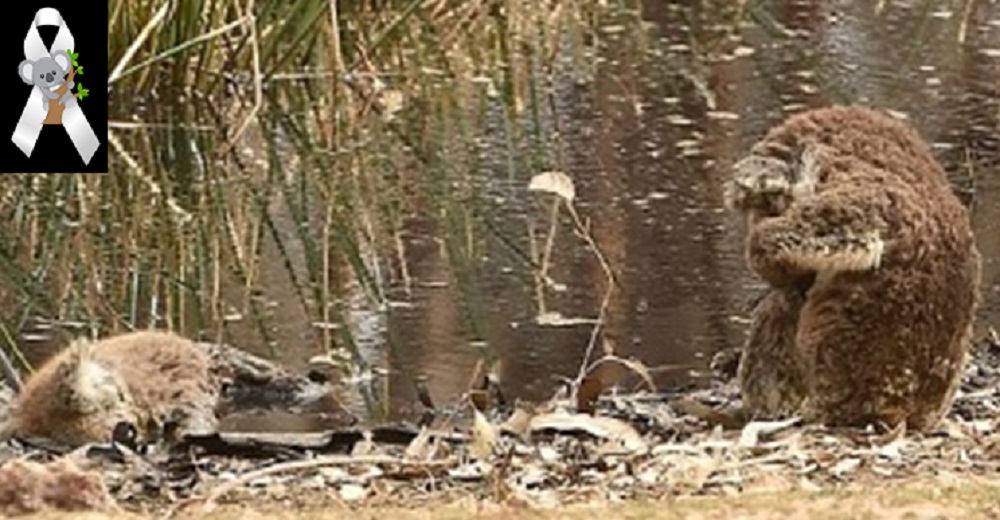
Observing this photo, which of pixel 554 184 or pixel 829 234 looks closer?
pixel 829 234

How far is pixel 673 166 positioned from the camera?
25.8ft

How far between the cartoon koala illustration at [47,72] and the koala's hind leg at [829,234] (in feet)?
9.42

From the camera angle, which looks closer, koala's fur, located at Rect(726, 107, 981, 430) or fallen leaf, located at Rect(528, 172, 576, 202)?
koala's fur, located at Rect(726, 107, 981, 430)

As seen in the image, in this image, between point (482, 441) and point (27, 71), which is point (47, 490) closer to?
point (482, 441)

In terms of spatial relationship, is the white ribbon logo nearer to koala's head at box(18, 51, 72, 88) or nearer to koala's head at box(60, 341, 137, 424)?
koala's head at box(18, 51, 72, 88)

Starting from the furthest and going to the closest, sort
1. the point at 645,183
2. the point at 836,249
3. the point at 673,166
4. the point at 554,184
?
the point at 673,166 < the point at 645,183 < the point at 554,184 < the point at 836,249

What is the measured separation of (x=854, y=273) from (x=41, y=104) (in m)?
3.16

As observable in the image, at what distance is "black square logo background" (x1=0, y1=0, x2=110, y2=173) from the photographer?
682 cm

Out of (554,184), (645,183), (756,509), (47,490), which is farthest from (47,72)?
(756,509)

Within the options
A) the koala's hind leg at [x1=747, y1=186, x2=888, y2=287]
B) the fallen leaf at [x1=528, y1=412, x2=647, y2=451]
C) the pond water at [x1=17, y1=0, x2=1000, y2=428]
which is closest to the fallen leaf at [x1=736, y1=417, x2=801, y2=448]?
the fallen leaf at [x1=528, y1=412, x2=647, y2=451]

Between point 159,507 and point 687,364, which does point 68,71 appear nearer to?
point 687,364

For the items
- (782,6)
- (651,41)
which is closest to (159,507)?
(651,41)

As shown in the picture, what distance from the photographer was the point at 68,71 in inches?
275

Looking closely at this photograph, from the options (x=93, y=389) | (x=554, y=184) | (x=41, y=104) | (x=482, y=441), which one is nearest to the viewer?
(x=482, y=441)
